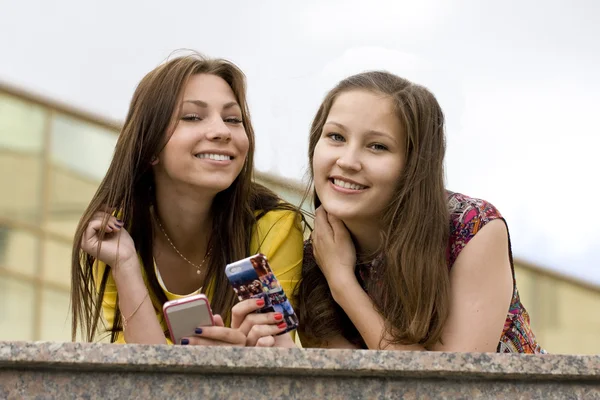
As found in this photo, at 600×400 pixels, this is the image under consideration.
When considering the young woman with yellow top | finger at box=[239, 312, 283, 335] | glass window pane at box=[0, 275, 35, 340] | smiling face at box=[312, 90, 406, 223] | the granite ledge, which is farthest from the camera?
glass window pane at box=[0, 275, 35, 340]

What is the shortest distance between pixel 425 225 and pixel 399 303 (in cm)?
20

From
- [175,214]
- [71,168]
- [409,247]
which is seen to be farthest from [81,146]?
[409,247]

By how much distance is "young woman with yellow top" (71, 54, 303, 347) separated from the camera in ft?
7.77

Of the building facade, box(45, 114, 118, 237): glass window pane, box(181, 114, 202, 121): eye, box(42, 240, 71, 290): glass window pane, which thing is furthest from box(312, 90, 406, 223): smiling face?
box(42, 240, 71, 290): glass window pane

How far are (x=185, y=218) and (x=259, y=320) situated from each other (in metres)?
0.69

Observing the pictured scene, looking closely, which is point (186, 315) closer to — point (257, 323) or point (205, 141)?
point (257, 323)

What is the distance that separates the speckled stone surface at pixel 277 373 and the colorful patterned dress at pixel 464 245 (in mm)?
845

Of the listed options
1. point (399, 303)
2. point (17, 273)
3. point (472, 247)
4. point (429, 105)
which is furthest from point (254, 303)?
point (17, 273)

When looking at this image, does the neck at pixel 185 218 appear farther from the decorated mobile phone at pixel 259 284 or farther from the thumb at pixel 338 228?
the decorated mobile phone at pixel 259 284

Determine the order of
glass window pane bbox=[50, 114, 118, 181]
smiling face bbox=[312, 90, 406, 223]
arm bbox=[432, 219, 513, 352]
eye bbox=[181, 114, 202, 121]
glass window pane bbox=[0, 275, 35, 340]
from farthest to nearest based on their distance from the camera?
glass window pane bbox=[50, 114, 118, 181] → glass window pane bbox=[0, 275, 35, 340] → eye bbox=[181, 114, 202, 121] → smiling face bbox=[312, 90, 406, 223] → arm bbox=[432, 219, 513, 352]

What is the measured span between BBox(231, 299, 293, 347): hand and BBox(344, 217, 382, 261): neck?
453mm

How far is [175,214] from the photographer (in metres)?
2.58

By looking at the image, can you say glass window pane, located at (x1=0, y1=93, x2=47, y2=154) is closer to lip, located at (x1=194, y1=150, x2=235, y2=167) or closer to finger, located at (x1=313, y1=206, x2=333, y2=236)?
lip, located at (x1=194, y1=150, x2=235, y2=167)

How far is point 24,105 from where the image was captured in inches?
205
